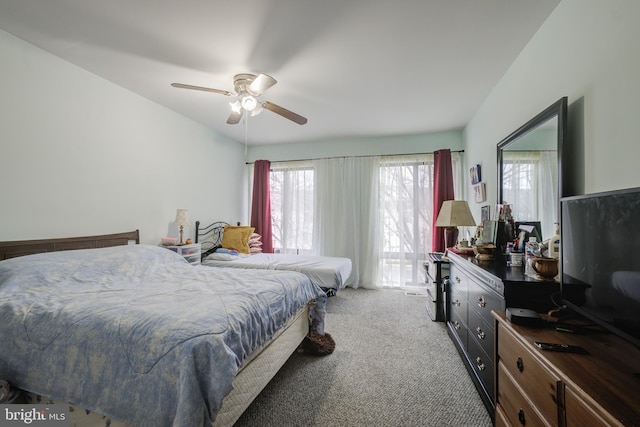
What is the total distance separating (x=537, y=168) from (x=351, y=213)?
302 centimetres

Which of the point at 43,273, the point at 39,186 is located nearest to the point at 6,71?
the point at 39,186

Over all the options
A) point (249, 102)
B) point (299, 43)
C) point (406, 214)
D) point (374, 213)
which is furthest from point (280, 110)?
point (406, 214)

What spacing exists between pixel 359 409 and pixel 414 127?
12.5ft

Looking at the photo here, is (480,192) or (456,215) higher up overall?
(480,192)

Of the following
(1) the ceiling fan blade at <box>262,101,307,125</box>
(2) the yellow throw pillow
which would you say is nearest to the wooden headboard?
(2) the yellow throw pillow

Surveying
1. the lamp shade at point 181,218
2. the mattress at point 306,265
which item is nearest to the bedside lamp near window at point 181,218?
the lamp shade at point 181,218

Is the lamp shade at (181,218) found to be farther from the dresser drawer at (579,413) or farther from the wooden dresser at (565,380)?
the dresser drawer at (579,413)

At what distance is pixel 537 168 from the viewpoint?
1.97 m

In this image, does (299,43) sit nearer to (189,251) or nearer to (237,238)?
(189,251)

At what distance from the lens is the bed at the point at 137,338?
3.84 ft

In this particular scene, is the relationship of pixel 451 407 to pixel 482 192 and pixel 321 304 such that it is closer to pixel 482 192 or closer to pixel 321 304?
pixel 321 304

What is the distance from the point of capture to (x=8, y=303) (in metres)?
1.57

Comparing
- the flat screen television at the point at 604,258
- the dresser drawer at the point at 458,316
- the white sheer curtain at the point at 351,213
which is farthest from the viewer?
the white sheer curtain at the point at 351,213

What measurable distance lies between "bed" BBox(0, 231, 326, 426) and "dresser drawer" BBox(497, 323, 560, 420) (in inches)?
49.7
